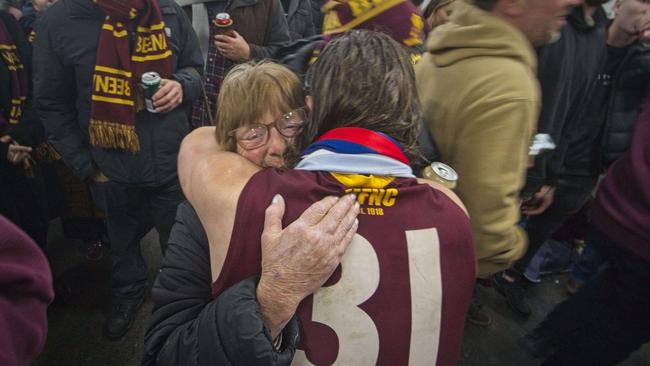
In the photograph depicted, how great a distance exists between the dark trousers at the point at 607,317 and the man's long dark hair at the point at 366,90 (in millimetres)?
1364

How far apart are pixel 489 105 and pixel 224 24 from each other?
182cm

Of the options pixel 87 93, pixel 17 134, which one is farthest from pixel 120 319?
pixel 87 93

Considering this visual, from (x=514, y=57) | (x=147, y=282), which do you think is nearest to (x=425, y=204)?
(x=514, y=57)

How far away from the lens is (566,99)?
1.88 m

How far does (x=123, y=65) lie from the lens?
2.00 m

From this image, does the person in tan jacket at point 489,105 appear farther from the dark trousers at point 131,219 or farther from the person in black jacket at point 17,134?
the person in black jacket at point 17,134

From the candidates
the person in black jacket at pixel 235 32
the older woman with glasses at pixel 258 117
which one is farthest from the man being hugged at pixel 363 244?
the person in black jacket at pixel 235 32

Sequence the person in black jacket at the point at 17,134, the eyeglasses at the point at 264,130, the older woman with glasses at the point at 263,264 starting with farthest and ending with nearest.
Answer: the person in black jacket at the point at 17,134 → the eyeglasses at the point at 264,130 → the older woman with glasses at the point at 263,264

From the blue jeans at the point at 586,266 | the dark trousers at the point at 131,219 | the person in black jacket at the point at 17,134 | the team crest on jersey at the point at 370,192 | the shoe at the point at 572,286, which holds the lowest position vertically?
the shoe at the point at 572,286

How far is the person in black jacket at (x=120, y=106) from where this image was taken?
1.96 meters

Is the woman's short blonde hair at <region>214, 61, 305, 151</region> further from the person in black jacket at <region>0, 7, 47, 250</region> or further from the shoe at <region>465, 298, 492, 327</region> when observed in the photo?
the shoe at <region>465, 298, 492, 327</region>

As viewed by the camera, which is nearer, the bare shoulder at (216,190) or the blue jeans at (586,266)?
the bare shoulder at (216,190)

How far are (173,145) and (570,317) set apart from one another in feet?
7.28

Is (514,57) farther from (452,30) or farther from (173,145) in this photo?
(173,145)
